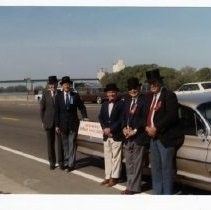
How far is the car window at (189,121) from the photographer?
24.5 feet

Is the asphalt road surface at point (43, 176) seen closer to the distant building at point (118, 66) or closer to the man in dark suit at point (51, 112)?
the man in dark suit at point (51, 112)

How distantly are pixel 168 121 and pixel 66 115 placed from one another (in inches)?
124

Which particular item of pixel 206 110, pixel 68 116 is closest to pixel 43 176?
pixel 68 116

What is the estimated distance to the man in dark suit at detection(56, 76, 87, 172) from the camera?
394 inches

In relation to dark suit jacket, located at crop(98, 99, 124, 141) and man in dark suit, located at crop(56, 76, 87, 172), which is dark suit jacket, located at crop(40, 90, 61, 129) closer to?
man in dark suit, located at crop(56, 76, 87, 172)

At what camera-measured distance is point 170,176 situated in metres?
7.41

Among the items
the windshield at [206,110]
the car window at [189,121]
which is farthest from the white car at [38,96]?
the windshield at [206,110]

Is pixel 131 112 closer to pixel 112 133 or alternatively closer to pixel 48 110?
pixel 112 133

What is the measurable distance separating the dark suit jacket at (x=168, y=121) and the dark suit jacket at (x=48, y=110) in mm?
3330

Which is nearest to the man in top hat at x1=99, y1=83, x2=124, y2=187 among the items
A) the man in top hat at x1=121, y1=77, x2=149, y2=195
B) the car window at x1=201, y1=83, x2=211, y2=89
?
the man in top hat at x1=121, y1=77, x2=149, y2=195

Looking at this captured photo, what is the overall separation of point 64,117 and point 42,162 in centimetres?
197

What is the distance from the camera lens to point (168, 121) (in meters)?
7.29
